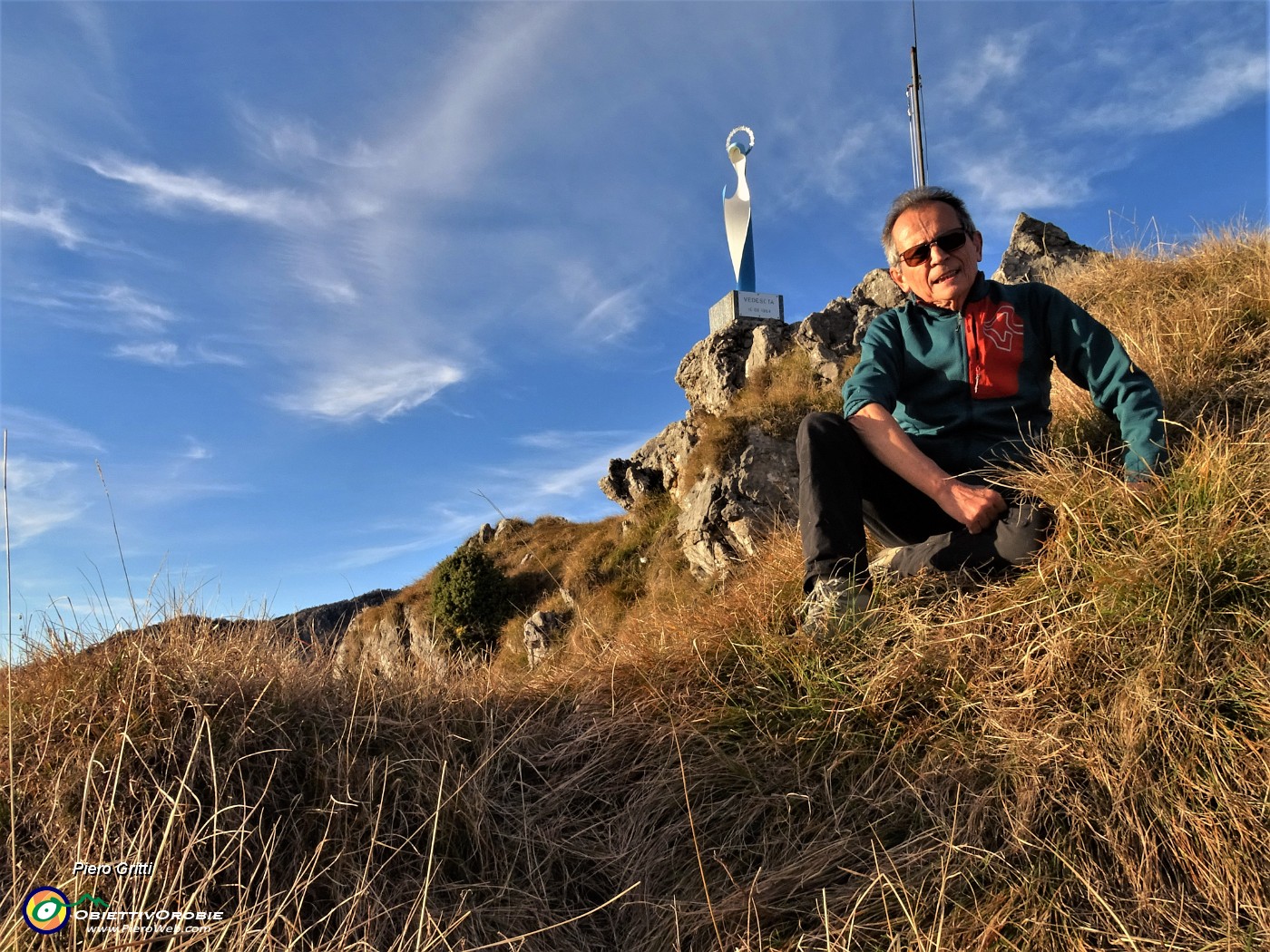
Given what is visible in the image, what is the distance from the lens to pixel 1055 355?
10.6 feet

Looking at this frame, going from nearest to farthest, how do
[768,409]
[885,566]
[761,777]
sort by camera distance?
1. [761,777]
2. [885,566]
3. [768,409]

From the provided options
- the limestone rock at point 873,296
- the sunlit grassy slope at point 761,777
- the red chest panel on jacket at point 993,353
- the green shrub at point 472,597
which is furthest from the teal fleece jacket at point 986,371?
the green shrub at point 472,597

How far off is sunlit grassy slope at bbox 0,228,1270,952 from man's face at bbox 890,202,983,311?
35.4 inches

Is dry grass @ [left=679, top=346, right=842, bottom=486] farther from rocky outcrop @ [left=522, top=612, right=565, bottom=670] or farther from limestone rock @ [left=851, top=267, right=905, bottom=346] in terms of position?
rocky outcrop @ [left=522, top=612, right=565, bottom=670]

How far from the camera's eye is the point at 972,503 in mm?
2686

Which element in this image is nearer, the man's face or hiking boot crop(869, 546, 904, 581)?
hiking boot crop(869, 546, 904, 581)

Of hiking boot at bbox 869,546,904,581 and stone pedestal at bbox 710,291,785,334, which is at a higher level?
stone pedestal at bbox 710,291,785,334

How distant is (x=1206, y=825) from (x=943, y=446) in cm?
161

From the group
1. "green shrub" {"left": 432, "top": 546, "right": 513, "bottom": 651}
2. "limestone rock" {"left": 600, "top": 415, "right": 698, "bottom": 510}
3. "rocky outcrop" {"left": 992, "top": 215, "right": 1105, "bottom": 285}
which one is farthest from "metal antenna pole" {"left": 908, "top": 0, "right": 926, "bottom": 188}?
"green shrub" {"left": 432, "top": 546, "right": 513, "bottom": 651}

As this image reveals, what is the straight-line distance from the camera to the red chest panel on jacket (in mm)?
3104

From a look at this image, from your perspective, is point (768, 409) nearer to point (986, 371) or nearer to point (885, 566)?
point (986, 371)

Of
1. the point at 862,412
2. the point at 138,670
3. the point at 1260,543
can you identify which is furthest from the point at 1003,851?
the point at 138,670

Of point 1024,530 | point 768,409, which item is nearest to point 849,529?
point 1024,530

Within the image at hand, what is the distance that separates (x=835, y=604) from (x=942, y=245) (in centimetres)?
168
